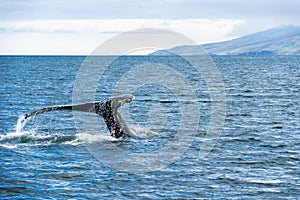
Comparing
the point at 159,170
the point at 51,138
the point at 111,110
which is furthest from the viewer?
the point at 51,138

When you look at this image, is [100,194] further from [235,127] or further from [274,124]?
[274,124]

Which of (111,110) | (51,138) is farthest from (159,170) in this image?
(51,138)

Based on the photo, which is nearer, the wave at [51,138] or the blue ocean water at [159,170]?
the blue ocean water at [159,170]

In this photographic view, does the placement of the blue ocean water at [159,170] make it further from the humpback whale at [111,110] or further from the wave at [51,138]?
the humpback whale at [111,110]

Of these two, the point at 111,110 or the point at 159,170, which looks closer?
the point at 159,170

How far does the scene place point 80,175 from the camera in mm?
15945

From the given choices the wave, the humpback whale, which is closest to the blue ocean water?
the wave

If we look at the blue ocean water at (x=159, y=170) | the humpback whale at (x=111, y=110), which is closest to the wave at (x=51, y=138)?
the blue ocean water at (x=159, y=170)

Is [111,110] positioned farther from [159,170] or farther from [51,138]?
[159,170]

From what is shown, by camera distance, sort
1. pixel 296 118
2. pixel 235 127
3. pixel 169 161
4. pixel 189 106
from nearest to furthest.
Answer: pixel 169 161, pixel 235 127, pixel 296 118, pixel 189 106

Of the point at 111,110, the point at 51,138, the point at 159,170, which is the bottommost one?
the point at 159,170

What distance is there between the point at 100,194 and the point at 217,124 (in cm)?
1383

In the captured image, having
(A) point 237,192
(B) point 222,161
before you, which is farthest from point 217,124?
(A) point 237,192

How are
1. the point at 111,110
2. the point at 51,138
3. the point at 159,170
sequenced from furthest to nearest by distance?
1. the point at 51,138
2. the point at 111,110
3. the point at 159,170
